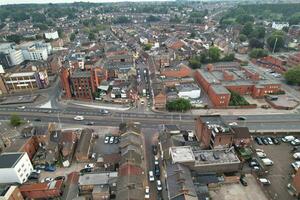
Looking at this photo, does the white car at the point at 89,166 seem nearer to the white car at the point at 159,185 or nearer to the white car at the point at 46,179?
the white car at the point at 46,179

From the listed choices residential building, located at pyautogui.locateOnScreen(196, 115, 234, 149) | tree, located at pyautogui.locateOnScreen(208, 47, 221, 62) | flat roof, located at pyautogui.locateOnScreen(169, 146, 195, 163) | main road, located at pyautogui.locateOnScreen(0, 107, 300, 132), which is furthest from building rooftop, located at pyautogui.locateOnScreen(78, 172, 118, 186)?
tree, located at pyautogui.locateOnScreen(208, 47, 221, 62)

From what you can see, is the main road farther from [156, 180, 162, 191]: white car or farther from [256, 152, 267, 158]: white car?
[156, 180, 162, 191]: white car

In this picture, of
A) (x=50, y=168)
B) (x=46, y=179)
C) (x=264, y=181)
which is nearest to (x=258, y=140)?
(x=264, y=181)

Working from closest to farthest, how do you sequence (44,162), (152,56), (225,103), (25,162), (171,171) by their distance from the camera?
(171,171)
(25,162)
(44,162)
(225,103)
(152,56)

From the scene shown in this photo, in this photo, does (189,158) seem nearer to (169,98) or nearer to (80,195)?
(80,195)

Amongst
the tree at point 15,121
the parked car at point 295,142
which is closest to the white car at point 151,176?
the parked car at point 295,142

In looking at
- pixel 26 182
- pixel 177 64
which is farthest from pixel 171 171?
pixel 177 64
